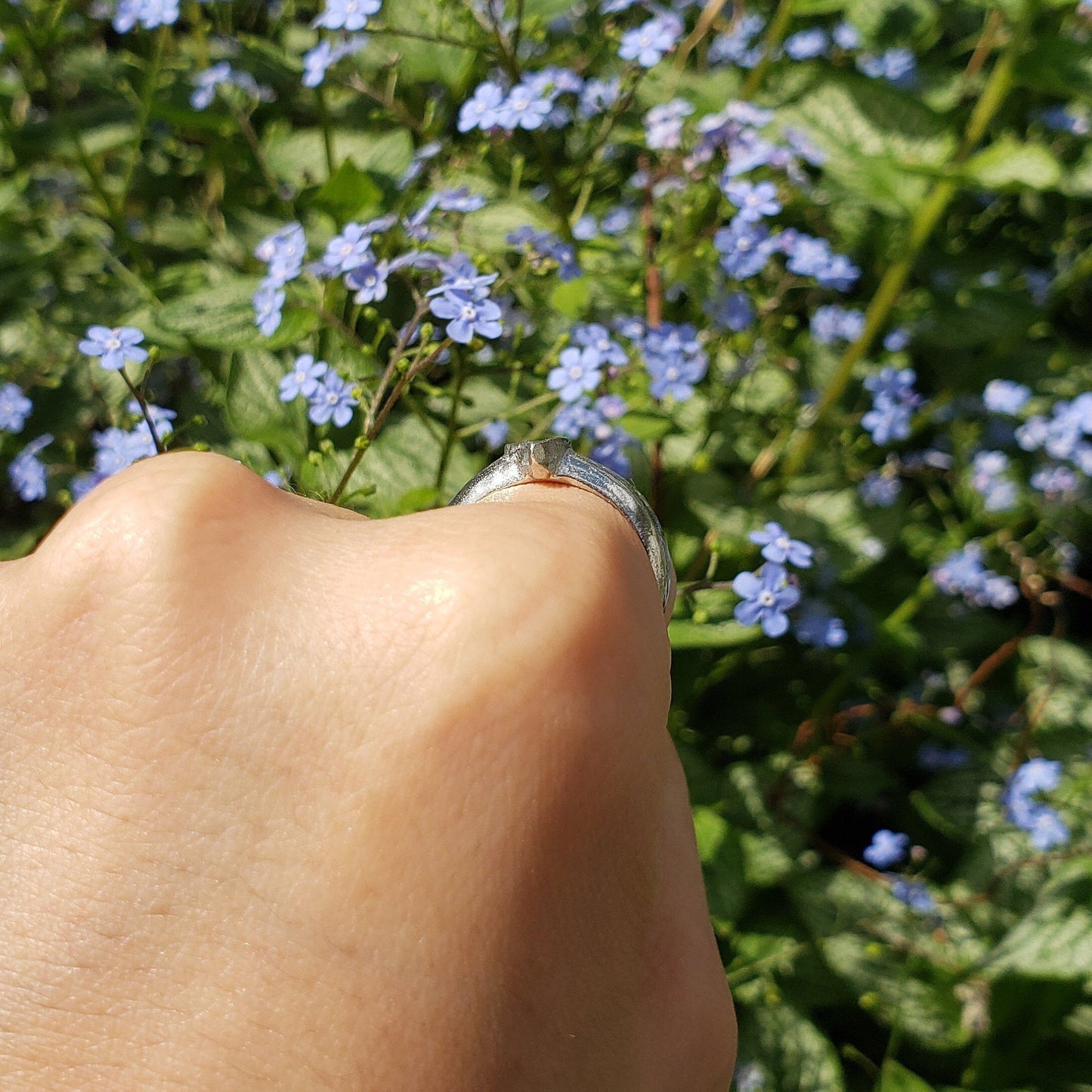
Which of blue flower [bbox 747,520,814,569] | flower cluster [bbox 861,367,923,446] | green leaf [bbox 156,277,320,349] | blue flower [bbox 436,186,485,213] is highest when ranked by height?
blue flower [bbox 436,186,485,213]

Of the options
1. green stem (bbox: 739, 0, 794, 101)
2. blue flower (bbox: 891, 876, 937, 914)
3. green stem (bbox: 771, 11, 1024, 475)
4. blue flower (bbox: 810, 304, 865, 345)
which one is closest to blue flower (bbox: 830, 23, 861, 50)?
green stem (bbox: 739, 0, 794, 101)

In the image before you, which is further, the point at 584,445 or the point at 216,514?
the point at 584,445

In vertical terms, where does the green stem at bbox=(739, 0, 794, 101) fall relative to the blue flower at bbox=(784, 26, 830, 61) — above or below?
above

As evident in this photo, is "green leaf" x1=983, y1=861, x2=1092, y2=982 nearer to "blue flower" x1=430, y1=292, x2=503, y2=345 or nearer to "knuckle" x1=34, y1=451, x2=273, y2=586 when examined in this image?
"blue flower" x1=430, y1=292, x2=503, y2=345

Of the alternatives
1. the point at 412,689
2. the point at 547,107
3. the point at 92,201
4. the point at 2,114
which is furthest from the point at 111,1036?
the point at 92,201

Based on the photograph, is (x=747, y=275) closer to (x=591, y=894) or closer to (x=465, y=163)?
(x=465, y=163)

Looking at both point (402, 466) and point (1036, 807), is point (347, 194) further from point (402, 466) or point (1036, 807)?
point (1036, 807)

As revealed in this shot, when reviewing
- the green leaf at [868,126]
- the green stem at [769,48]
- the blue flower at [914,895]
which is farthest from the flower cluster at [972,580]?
the green stem at [769,48]
